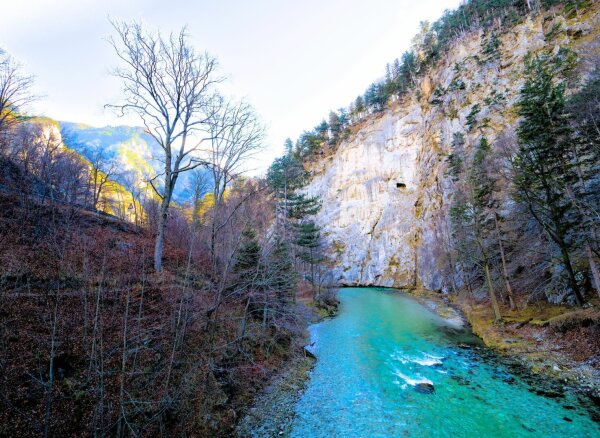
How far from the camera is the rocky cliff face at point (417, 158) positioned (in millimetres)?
38094

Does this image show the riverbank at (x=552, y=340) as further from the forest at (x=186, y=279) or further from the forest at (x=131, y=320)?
the forest at (x=131, y=320)

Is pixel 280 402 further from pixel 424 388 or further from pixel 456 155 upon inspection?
pixel 456 155

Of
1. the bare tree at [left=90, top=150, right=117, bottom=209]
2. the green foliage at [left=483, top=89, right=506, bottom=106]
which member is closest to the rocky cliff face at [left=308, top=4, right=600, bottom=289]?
the green foliage at [left=483, top=89, right=506, bottom=106]

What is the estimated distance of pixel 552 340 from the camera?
1211 centimetres

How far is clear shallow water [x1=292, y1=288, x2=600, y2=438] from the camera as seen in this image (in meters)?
7.90

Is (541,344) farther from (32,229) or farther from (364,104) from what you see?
(364,104)

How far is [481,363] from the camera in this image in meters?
12.3

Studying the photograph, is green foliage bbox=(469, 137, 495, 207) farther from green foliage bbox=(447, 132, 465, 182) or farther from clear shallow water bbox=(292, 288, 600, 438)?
green foliage bbox=(447, 132, 465, 182)

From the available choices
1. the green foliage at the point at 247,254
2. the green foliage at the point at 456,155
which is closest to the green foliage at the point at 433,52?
the green foliage at the point at 456,155

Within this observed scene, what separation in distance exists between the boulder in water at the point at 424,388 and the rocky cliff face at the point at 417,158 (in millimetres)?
27645

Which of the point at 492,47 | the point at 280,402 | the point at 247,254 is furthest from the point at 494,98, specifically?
the point at 280,402

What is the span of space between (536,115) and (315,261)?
2159cm

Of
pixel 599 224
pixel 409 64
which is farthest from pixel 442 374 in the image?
pixel 409 64

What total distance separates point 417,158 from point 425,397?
48764 millimetres
